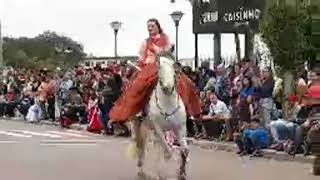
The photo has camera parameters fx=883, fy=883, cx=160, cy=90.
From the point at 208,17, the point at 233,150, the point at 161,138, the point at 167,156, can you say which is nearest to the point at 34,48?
the point at 208,17

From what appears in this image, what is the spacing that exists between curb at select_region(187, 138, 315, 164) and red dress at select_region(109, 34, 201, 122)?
12.3 ft

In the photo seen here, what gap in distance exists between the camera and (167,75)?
13.2 metres

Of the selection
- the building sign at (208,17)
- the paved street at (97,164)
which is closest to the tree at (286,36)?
the paved street at (97,164)

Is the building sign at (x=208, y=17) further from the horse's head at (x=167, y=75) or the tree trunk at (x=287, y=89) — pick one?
the horse's head at (x=167, y=75)

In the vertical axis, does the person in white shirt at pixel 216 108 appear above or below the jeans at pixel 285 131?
above

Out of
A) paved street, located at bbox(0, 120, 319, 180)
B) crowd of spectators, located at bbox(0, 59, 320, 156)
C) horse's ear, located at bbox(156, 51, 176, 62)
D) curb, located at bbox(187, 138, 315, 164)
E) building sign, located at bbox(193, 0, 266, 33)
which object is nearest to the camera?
horse's ear, located at bbox(156, 51, 176, 62)

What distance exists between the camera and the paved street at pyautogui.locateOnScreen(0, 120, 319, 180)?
14.7m

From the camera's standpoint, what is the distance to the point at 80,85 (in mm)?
33125

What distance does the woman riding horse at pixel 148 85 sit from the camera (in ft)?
45.0

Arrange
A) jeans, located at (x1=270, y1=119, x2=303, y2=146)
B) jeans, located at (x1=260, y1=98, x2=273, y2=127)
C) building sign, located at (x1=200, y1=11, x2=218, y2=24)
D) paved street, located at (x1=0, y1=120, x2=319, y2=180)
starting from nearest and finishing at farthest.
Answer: paved street, located at (x1=0, y1=120, x2=319, y2=180) → jeans, located at (x1=270, y1=119, x2=303, y2=146) → jeans, located at (x1=260, y1=98, x2=273, y2=127) → building sign, located at (x1=200, y1=11, x2=218, y2=24)

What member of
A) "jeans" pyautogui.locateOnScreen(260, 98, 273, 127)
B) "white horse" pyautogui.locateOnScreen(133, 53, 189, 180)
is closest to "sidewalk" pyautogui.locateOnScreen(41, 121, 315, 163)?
"jeans" pyautogui.locateOnScreen(260, 98, 273, 127)

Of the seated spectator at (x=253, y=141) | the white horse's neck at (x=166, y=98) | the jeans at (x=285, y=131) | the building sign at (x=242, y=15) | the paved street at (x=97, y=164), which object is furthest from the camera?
the building sign at (x=242, y=15)

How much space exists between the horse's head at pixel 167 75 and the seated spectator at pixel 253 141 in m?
6.27

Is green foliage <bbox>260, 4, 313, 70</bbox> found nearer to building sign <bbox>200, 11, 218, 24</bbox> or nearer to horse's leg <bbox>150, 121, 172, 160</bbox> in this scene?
horse's leg <bbox>150, 121, 172, 160</bbox>
